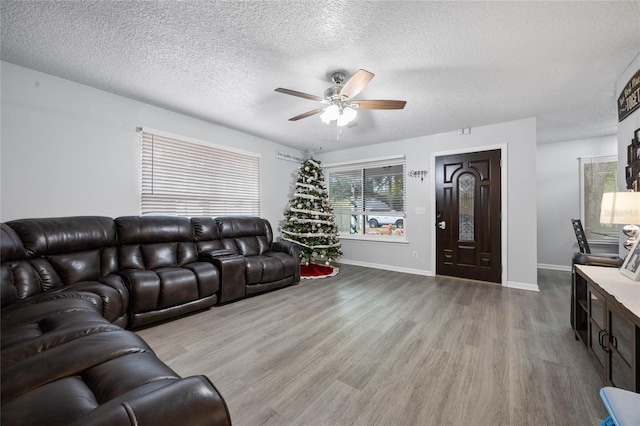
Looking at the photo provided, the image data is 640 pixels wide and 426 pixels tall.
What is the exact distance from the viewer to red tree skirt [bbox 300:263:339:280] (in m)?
4.53

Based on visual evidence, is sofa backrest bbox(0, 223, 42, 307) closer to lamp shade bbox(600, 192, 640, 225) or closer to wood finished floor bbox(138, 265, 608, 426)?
wood finished floor bbox(138, 265, 608, 426)

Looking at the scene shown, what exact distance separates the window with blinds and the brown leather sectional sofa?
16.7 inches

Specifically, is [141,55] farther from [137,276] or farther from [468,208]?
[468,208]

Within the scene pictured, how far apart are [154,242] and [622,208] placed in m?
4.53

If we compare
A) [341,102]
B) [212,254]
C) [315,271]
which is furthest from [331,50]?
[315,271]

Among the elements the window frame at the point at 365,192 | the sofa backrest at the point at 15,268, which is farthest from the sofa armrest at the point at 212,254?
the window frame at the point at 365,192

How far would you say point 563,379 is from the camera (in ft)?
5.65

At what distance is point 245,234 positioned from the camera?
416cm

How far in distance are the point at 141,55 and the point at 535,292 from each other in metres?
5.60

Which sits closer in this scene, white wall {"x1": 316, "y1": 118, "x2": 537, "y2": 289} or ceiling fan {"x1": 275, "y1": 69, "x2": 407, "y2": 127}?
ceiling fan {"x1": 275, "y1": 69, "x2": 407, "y2": 127}

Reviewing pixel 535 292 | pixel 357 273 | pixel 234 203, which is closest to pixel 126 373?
pixel 234 203

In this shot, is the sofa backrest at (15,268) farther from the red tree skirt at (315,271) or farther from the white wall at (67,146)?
the red tree skirt at (315,271)

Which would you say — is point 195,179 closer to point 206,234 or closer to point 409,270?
point 206,234

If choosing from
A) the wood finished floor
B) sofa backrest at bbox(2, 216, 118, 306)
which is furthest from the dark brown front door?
sofa backrest at bbox(2, 216, 118, 306)
